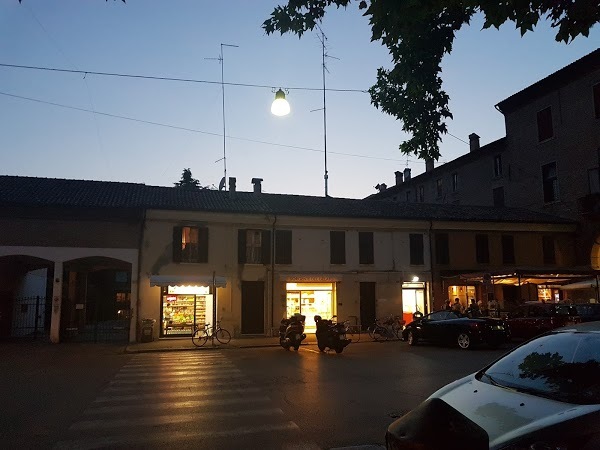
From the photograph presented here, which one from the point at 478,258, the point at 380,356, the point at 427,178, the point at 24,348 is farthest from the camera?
the point at 427,178

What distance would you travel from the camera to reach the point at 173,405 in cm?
857

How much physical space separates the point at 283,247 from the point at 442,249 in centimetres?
963

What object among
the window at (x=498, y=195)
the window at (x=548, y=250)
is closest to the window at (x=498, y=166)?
the window at (x=498, y=195)

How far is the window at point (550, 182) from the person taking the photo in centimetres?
3319

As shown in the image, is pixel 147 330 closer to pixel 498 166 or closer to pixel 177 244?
pixel 177 244

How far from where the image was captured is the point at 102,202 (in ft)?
78.9

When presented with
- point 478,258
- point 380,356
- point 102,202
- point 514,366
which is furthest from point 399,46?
point 478,258

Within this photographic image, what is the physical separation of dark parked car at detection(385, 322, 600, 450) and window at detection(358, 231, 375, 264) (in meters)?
22.3

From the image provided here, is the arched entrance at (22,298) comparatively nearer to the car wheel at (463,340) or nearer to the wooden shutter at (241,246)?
the wooden shutter at (241,246)

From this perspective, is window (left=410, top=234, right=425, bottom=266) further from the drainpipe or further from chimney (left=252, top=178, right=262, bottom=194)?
the drainpipe

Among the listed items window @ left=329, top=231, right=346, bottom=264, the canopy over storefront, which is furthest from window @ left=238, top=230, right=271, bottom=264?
the canopy over storefront

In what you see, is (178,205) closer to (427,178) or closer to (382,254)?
(382,254)

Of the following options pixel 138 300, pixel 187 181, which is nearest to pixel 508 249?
pixel 138 300

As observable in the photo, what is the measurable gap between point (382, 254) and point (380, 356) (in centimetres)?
1177
